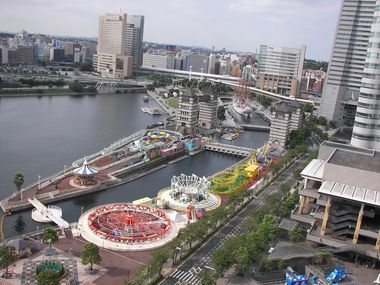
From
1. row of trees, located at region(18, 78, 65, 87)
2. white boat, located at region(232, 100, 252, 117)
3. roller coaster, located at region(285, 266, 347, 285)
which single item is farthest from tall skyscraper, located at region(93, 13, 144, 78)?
roller coaster, located at region(285, 266, 347, 285)

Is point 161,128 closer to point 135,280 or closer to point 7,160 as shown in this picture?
point 7,160

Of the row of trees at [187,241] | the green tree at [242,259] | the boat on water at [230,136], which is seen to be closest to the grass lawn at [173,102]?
the boat on water at [230,136]

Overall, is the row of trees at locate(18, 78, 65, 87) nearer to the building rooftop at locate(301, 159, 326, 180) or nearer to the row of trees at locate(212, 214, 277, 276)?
the building rooftop at locate(301, 159, 326, 180)

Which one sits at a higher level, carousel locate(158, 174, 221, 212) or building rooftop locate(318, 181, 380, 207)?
building rooftop locate(318, 181, 380, 207)

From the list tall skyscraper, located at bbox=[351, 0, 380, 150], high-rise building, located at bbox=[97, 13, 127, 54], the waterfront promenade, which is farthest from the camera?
high-rise building, located at bbox=[97, 13, 127, 54]

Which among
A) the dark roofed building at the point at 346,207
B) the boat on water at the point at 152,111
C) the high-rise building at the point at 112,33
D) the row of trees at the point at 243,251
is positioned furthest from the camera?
the high-rise building at the point at 112,33

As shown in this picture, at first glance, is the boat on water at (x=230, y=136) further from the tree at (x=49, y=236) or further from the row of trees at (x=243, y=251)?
the tree at (x=49, y=236)
